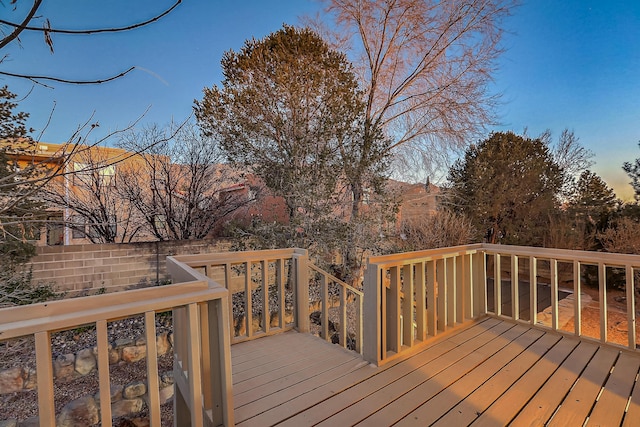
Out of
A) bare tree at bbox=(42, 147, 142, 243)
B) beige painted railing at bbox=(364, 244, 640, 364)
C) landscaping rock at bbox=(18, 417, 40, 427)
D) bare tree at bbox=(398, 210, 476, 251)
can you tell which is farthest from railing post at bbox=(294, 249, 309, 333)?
bare tree at bbox=(398, 210, 476, 251)

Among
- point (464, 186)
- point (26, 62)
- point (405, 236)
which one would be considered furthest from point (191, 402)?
point (464, 186)

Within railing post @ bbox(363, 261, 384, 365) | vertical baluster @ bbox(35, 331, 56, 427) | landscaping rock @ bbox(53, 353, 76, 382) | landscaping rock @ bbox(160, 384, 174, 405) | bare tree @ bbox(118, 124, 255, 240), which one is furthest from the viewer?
bare tree @ bbox(118, 124, 255, 240)

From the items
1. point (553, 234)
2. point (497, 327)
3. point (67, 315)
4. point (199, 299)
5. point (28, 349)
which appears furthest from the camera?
point (553, 234)

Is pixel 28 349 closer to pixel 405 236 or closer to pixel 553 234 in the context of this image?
pixel 405 236

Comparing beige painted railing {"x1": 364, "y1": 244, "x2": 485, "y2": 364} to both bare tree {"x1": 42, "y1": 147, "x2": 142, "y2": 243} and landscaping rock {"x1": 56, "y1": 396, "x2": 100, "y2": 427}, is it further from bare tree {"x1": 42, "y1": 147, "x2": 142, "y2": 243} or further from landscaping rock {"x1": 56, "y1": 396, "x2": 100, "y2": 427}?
bare tree {"x1": 42, "y1": 147, "x2": 142, "y2": 243}

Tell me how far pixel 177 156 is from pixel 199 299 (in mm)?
5898

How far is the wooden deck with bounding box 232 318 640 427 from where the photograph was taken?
1651 millimetres

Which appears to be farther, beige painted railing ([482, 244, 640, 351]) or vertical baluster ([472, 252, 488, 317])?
vertical baluster ([472, 252, 488, 317])

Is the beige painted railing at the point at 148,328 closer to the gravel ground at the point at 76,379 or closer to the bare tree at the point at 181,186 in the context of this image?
the gravel ground at the point at 76,379

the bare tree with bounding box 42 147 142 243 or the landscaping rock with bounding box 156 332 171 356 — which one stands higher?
the bare tree with bounding box 42 147 142 243

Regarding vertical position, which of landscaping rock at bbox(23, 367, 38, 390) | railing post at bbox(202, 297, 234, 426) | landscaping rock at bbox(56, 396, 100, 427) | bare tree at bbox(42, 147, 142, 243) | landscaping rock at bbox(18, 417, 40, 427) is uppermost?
bare tree at bbox(42, 147, 142, 243)

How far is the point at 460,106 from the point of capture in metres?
6.37

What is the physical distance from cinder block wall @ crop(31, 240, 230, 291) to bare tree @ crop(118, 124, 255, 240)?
1057 mm

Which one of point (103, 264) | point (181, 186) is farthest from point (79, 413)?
point (181, 186)
